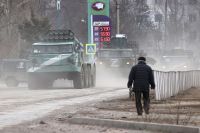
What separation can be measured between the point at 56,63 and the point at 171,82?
10019 mm

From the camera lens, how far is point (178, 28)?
364 feet

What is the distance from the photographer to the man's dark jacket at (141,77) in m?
17.6

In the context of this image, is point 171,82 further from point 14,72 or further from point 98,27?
point 98,27

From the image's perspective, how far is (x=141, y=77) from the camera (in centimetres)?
1766

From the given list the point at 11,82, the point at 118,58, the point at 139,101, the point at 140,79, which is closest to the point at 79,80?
the point at 11,82

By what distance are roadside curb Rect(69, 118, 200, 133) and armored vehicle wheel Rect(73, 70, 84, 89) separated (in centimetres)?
1818

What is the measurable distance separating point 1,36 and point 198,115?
146 feet

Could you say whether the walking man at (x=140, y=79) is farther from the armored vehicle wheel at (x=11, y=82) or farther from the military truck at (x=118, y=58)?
the military truck at (x=118, y=58)

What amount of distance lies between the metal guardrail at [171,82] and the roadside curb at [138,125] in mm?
7289

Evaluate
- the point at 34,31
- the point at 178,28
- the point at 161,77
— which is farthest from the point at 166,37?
the point at 161,77

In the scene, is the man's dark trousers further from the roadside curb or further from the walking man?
the roadside curb

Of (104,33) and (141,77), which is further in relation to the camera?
(104,33)

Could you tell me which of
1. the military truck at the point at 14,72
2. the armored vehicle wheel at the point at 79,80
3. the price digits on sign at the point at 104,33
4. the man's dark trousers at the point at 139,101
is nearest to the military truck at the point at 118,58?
the price digits on sign at the point at 104,33

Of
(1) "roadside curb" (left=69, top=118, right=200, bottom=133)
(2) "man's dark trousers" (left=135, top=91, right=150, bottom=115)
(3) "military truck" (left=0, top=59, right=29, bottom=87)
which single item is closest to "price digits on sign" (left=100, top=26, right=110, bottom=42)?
(3) "military truck" (left=0, top=59, right=29, bottom=87)
